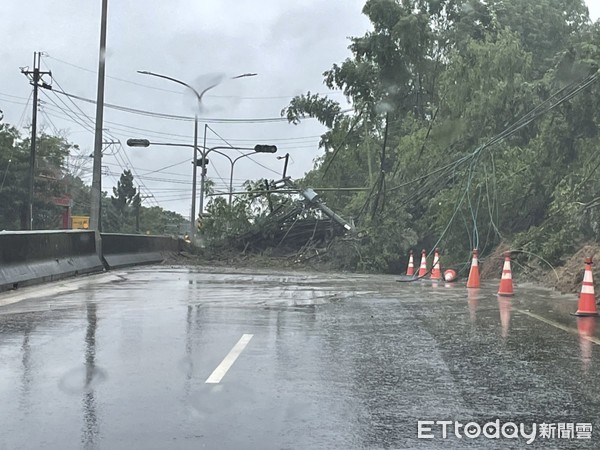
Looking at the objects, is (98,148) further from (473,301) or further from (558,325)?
(558,325)

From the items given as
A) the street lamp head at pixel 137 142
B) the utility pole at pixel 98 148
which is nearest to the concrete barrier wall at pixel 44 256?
the utility pole at pixel 98 148

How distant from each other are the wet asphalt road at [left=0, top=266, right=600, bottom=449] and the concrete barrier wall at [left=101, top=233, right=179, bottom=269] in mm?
10111

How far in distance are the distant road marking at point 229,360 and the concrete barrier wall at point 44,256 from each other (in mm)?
7471

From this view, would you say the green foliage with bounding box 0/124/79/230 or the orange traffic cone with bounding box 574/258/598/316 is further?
the green foliage with bounding box 0/124/79/230

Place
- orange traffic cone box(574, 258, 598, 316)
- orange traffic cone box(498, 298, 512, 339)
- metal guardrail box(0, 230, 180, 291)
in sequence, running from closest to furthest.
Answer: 1. orange traffic cone box(498, 298, 512, 339)
2. orange traffic cone box(574, 258, 598, 316)
3. metal guardrail box(0, 230, 180, 291)

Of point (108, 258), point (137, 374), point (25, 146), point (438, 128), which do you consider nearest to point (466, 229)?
point (438, 128)

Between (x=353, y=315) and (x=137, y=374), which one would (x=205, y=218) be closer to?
(x=353, y=315)

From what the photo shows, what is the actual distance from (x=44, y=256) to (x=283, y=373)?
1159 cm

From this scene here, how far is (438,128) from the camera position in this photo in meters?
31.4

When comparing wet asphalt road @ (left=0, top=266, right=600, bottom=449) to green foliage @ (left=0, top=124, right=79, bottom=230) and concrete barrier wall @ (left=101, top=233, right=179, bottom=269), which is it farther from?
green foliage @ (left=0, top=124, right=79, bottom=230)

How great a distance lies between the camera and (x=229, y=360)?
293 inches

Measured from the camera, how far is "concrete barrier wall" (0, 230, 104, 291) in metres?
14.7

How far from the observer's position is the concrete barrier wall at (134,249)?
2283cm

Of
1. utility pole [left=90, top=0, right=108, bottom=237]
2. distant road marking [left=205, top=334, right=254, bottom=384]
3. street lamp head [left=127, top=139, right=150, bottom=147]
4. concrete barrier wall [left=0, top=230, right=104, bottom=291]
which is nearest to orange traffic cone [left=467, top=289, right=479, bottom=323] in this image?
distant road marking [left=205, top=334, right=254, bottom=384]
